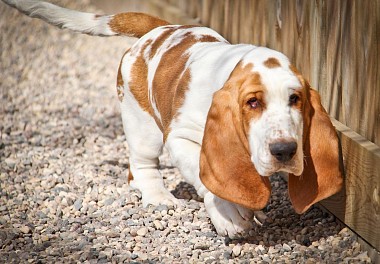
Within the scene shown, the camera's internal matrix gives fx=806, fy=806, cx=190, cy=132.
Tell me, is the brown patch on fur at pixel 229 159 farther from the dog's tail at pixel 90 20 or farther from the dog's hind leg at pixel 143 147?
the dog's tail at pixel 90 20

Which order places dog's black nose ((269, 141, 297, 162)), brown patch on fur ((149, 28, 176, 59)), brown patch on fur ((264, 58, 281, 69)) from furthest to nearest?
1. brown patch on fur ((149, 28, 176, 59))
2. brown patch on fur ((264, 58, 281, 69))
3. dog's black nose ((269, 141, 297, 162))

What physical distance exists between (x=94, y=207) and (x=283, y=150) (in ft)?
5.58

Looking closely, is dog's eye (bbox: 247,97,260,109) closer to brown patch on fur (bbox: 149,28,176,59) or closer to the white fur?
brown patch on fur (bbox: 149,28,176,59)

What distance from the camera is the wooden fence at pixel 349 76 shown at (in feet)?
12.8

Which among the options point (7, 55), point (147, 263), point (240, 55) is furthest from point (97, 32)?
point (7, 55)

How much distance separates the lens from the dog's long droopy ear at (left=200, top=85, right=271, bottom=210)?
3.91m

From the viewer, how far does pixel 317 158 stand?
154 inches

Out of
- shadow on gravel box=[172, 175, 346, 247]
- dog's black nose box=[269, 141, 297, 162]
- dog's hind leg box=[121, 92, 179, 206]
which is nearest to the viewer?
dog's black nose box=[269, 141, 297, 162]

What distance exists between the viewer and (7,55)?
8.85m

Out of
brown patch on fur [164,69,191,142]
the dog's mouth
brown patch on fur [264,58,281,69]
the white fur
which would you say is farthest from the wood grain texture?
the white fur

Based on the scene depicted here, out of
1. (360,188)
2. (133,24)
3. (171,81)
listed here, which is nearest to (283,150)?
(360,188)

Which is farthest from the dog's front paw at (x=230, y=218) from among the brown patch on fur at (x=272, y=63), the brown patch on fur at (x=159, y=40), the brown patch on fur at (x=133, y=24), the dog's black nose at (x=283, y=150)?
the brown patch on fur at (x=133, y=24)

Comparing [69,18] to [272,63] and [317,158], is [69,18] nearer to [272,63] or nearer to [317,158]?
[272,63]

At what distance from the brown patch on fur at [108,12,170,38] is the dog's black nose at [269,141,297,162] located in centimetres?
202
